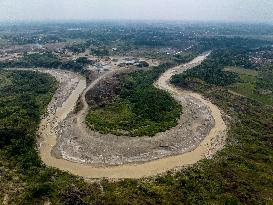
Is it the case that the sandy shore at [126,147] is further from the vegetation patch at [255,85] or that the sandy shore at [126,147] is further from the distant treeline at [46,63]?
the distant treeline at [46,63]

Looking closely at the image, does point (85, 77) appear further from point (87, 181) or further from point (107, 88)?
point (87, 181)

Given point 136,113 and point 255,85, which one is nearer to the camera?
point 136,113

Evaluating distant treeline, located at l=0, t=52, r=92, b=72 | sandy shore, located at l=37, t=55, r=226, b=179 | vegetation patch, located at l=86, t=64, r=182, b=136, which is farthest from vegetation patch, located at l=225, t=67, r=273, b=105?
distant treeline, located at l=0, t=52, r=92, b=72

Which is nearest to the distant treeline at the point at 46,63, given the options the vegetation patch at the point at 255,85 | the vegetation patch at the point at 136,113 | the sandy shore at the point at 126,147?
the vegetation patch at the point at 136,113

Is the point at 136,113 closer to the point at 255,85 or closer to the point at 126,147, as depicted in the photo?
the point at 126,147

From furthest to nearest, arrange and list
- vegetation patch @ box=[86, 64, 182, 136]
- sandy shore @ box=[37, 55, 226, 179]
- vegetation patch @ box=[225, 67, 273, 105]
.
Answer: vegetation patch @ box=[225, 67, 273, 105] < vegetation patch @ box=[86, 64, 182, 136] < sandy shore @ box=[37, 55, 226, 179]

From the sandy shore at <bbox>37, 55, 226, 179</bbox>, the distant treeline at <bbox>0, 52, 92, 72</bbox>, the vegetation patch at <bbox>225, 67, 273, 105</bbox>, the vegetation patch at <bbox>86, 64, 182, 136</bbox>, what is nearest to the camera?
the sandy shore at <bbox>37, 55, 226, 179</bbox>

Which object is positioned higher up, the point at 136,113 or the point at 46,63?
the point at 136,113

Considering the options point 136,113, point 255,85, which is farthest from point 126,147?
point 255,85

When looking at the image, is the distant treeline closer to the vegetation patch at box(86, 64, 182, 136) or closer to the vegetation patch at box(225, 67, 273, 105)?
the vegetation patch at box(86, 64, 182, 136)
